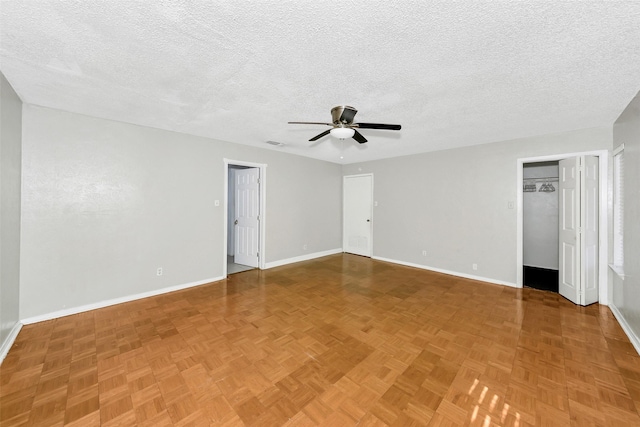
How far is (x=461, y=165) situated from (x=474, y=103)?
2.16 m

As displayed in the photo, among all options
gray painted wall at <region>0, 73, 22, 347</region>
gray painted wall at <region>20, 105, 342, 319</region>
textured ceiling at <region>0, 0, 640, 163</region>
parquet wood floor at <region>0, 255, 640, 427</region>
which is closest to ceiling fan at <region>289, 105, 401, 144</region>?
textured ceiling at <region>0, 0, 640, 163</region>

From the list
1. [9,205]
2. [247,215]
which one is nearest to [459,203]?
[247,215]

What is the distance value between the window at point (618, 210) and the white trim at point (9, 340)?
20.8 ft

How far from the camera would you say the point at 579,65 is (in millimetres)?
1865

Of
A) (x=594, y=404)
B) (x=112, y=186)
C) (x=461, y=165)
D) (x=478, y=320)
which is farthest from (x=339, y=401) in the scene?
(x=461, y=165)

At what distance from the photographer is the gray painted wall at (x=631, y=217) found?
244 cm

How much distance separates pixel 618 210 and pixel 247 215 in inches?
222

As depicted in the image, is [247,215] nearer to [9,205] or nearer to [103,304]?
[103,304]

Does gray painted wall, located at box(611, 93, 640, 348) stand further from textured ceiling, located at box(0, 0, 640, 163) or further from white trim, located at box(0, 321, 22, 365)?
white trim, located at box(0, 321, 22, 365)

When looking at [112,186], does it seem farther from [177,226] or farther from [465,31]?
[465,31]

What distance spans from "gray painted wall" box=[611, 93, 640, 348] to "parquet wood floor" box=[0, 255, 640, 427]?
0.26 m

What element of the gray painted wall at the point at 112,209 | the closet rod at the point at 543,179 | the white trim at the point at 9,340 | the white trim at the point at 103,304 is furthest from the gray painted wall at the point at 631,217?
the white trim at the point at 9,340

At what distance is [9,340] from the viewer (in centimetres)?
229

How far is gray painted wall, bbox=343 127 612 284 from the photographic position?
3953 millimetres
